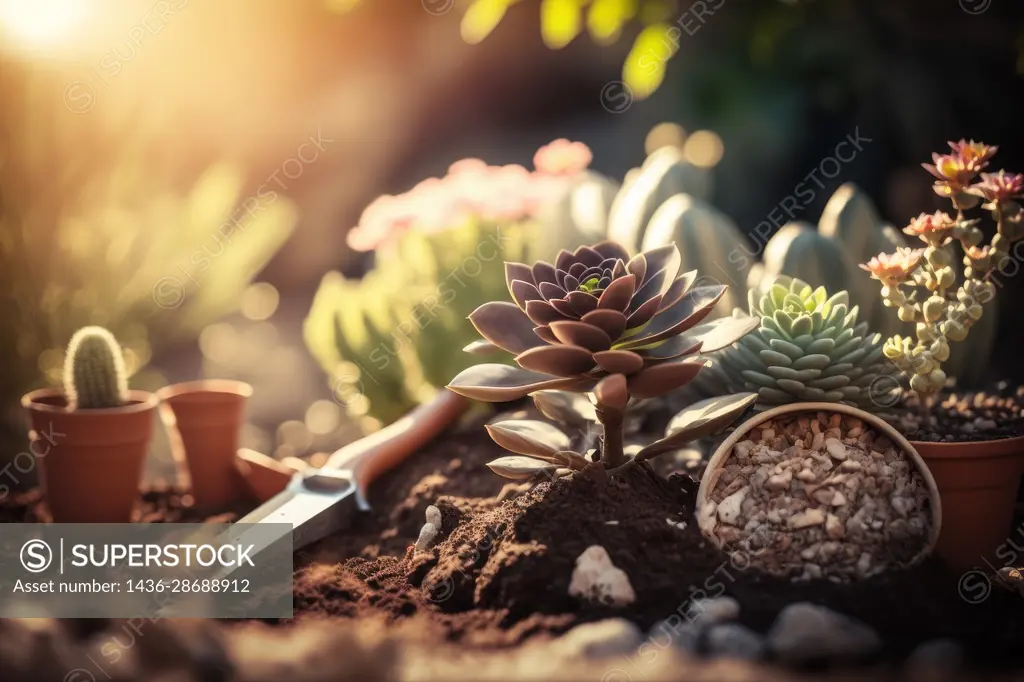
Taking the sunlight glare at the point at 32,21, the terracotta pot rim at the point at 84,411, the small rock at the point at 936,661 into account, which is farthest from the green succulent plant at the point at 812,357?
the sunlight glare at the point at 32,21

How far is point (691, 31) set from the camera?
2.51m

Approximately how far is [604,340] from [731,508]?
0.85 ft

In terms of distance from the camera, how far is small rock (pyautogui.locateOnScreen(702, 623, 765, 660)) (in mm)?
860

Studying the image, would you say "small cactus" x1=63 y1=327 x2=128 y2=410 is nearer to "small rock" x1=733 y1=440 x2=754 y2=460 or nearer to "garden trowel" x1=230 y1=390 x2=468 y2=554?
"garden trowel" x1=230 y1=390 x2=468 y2=554

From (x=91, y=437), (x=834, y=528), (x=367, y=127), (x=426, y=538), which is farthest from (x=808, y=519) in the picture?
(x=367, y=127)

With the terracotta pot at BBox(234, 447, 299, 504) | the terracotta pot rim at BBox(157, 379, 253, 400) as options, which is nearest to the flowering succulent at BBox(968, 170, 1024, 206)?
the terracotta pot at BBox(234, 447, 299, 504)

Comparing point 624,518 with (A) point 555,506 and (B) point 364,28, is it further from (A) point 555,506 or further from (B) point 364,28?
(B) point 364,28

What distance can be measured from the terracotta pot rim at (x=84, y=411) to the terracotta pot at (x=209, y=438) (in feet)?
0.31

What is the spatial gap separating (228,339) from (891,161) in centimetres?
206

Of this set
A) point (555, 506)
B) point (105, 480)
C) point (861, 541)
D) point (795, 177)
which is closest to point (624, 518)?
point (555, 506)

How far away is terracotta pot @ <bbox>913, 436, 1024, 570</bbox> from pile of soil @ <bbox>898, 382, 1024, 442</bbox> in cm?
6

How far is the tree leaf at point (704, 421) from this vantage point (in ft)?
3.72

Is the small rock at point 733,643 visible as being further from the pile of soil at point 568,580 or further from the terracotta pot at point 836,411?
the terracotta pot at point 836,411

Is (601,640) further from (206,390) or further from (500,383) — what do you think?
(206,390)
